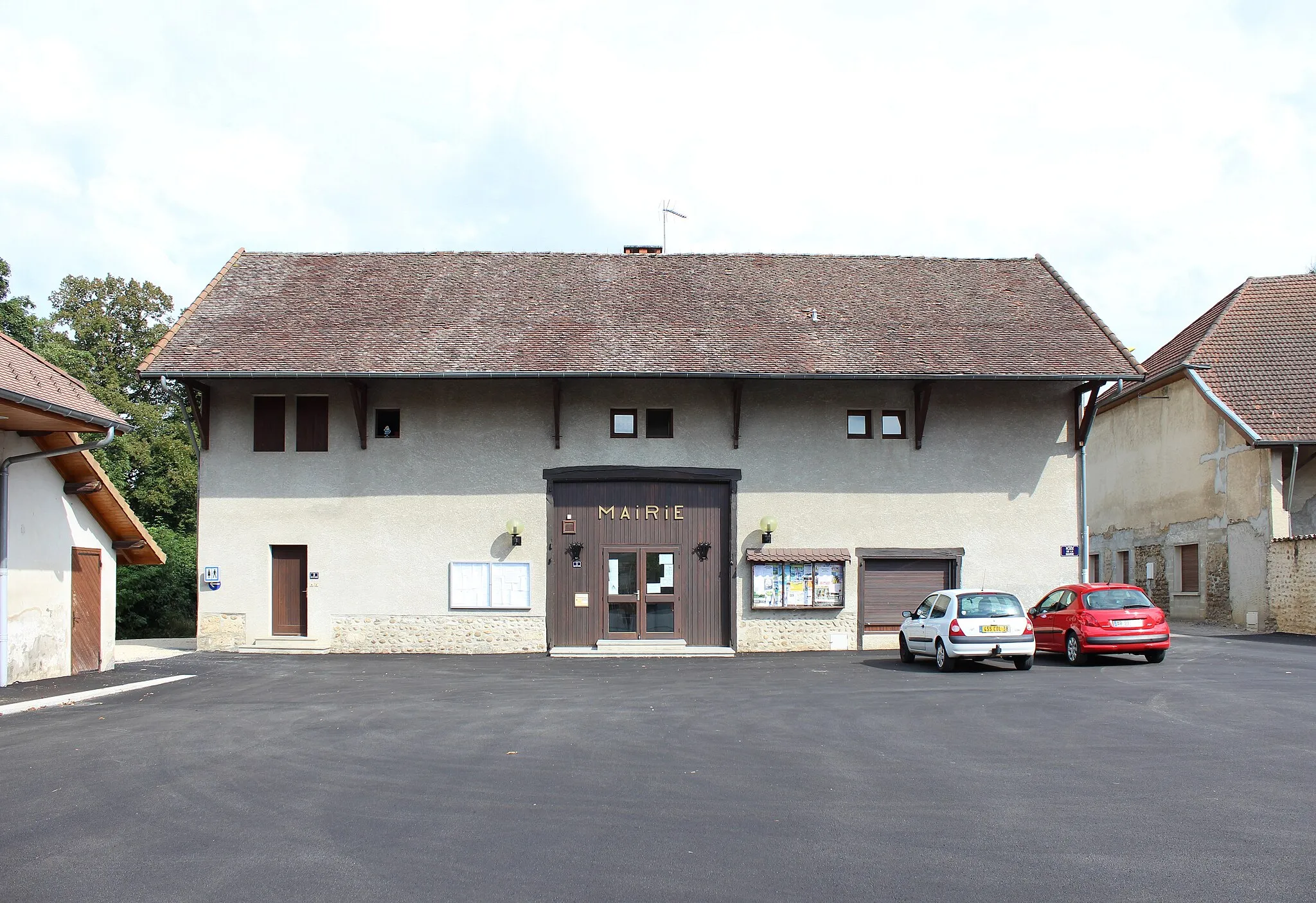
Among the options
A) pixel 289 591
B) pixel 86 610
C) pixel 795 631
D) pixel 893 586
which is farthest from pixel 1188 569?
pixel 86 610

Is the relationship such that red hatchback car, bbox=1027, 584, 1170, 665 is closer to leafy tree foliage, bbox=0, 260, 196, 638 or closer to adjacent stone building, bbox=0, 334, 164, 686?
adjacent stone building, bbox=0, 334, 164, 686

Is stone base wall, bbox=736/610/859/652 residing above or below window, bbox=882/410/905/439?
below

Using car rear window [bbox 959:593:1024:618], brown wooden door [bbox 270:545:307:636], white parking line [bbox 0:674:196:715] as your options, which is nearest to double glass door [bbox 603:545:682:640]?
brown wooden door [bbox 270:545:307:636]

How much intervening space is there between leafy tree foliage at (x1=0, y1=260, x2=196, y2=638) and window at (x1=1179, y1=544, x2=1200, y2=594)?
3086 centimetres

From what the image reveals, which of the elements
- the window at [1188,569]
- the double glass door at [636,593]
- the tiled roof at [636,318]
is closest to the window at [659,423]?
the tiled roof at [636,318]

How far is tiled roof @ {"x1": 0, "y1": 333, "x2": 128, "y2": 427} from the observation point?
14.1 m

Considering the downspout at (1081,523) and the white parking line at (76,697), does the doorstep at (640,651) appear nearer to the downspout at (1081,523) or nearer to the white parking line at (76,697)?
the downspout at (1081,523)

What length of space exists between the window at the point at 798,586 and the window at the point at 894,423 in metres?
2.99

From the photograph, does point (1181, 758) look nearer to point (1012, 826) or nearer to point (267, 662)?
point (1012, 826)

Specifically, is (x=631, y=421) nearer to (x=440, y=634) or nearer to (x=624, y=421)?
(x=624, y=421)

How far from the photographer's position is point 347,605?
2367cm

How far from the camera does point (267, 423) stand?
79.5ft

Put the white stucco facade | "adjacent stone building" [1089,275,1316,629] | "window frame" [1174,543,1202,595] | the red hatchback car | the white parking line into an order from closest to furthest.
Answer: the white parking line
the red hatchback car
"adjacent stone building" [1089,275,1316,629]
the white stucco facade
"window frame" [1174,543,1202,595]

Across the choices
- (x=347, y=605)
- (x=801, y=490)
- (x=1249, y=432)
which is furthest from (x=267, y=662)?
(x=1249, y=432)
